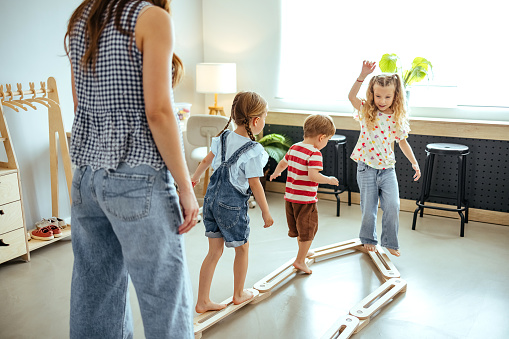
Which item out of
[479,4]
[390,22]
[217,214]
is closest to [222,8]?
[390,22]

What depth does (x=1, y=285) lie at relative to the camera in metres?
3.05

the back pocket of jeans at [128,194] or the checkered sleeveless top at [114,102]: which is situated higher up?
the checkered sleeveless top at [114,102]

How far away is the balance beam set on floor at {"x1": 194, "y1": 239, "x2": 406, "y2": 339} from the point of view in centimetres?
247

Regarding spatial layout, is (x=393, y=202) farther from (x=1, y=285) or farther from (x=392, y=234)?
(x=1, y=285)

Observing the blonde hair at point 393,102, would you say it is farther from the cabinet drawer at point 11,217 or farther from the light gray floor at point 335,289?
the cabinet drawer at point 11,217

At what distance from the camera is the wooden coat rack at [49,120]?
128 inches

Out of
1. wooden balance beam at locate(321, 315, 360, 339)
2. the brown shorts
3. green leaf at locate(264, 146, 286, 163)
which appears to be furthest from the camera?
green leaf at locate(264, 146, 286, 163)

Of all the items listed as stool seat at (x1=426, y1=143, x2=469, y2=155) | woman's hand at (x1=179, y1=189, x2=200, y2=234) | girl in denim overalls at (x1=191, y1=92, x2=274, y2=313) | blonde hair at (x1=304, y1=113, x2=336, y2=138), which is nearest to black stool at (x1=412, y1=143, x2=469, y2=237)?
stool seat at (x1=426, y1=143, x2=469, y2=155)

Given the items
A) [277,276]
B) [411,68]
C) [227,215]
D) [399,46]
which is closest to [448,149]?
[411,68]

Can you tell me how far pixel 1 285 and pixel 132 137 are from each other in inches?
84.5

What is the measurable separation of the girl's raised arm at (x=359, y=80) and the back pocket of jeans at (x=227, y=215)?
1161 mm

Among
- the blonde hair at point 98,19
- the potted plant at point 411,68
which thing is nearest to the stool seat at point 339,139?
the potted plant at point 411,68

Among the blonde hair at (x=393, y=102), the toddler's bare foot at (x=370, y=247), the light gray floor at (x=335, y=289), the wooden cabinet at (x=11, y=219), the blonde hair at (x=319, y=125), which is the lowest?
the light gray floor at (x=335, y=289)

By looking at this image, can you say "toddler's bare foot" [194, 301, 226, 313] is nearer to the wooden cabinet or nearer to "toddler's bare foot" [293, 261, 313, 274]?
"toddler's bare foot" [293, 261, 313, 274]
